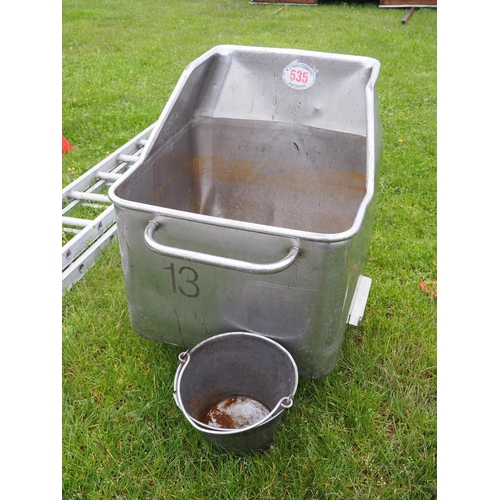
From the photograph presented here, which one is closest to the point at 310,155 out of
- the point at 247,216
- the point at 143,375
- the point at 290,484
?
the point at 247,216

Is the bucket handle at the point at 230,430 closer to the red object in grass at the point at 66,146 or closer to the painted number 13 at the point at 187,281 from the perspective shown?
the painted number 13 at the point at 187,281

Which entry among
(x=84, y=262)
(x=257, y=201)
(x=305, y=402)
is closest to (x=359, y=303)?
(x=305, y=402)

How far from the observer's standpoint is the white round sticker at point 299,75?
228 centimetres

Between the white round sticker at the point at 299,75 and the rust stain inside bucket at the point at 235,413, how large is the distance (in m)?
1.36

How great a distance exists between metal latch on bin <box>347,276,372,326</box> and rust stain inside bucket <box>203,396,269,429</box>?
1.64 ft

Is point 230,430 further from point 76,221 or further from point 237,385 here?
point 76,221

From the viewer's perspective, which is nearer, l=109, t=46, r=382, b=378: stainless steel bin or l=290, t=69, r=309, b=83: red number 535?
l=109, t=46, r=382, b=378: stainless steel bin

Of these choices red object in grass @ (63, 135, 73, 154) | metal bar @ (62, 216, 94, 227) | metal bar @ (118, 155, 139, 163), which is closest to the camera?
metal bar @ (62, 216, 94, 227)

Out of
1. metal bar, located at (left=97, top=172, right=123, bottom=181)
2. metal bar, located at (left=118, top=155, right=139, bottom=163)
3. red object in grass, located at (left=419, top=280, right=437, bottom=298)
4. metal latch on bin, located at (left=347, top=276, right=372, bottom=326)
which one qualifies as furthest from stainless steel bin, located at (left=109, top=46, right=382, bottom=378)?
metal bar, located at (left=118, top=155, right=139, bottom=163)

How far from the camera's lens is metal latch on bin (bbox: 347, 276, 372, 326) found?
2100mm

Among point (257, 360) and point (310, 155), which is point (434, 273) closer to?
Result: point (310, 155)

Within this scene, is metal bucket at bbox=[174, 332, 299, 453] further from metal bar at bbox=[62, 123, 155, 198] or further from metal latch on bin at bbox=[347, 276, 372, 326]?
metal bar at bbox=[62, 123, 155, 198]

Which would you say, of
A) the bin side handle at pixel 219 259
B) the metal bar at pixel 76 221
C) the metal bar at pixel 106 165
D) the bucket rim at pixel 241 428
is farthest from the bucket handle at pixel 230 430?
the metal bar at pixel 106 165

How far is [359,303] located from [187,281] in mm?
837
